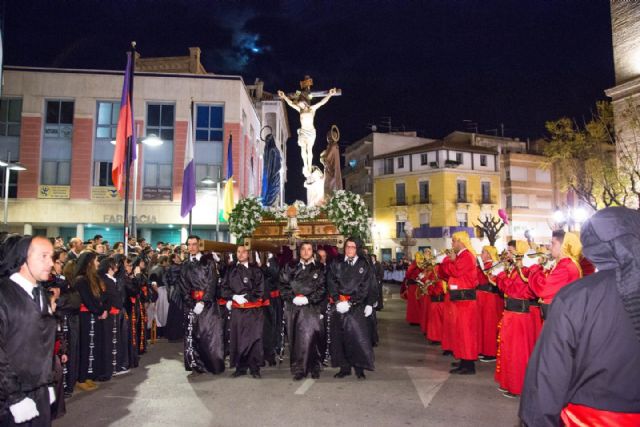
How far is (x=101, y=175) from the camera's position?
1102 inches

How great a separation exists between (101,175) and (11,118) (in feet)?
20.6

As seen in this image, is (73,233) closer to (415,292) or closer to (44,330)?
(415,292)

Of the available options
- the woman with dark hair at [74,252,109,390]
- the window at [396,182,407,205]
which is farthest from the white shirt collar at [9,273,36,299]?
the window at [396,182,407,205]

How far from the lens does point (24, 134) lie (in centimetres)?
2778

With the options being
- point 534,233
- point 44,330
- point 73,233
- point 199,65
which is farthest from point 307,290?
point 534,233

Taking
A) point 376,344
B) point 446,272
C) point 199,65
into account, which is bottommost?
point 376,344

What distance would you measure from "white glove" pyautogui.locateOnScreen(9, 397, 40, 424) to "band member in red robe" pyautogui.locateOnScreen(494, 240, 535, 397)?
18.5 ft

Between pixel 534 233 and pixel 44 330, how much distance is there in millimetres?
48817

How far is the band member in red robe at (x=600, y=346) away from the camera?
7.93 feet

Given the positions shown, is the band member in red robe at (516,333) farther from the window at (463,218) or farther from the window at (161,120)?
the window at (463,218)

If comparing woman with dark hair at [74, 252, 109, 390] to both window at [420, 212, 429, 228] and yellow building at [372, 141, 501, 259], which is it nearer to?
yellow building at [372, 141, 501, 259]

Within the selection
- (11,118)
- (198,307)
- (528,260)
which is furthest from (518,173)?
(198,307)

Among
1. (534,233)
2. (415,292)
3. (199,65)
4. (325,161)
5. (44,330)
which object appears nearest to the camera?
(44,330)

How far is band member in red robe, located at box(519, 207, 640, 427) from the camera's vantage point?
242cm
